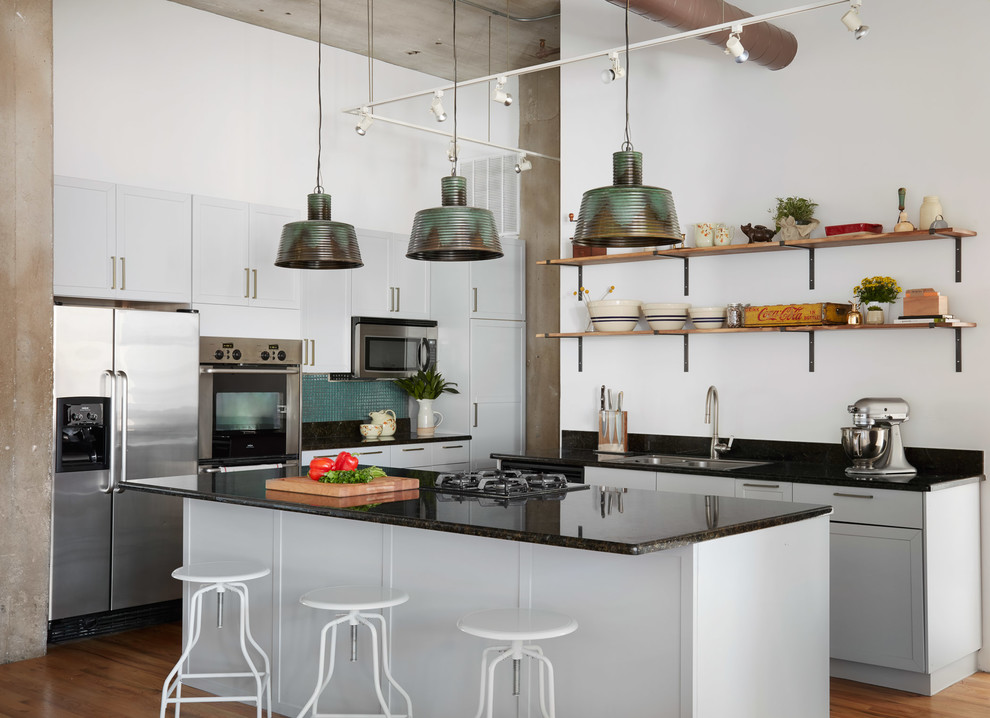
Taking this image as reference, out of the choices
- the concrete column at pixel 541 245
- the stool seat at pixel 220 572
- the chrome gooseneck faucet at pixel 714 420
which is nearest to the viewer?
the stool seat at pixel 220 572

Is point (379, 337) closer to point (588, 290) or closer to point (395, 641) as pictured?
point (588, 290)

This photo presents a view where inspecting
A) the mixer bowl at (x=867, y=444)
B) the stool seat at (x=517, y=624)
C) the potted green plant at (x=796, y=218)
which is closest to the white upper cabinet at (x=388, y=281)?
the potted green plant at (x=796, y=218)

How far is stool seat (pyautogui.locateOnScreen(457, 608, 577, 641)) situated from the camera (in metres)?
3.00

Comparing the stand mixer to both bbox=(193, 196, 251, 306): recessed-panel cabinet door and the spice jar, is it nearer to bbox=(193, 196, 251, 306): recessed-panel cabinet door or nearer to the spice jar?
the spice jar

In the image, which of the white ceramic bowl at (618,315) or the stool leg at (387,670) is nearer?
the stool leg at (387,670)

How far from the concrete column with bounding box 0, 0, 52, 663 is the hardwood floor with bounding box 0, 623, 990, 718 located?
0.27 meters

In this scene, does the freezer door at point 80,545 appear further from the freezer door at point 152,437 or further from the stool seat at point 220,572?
the stool seat at point 220,572

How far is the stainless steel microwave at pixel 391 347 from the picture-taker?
7008mm

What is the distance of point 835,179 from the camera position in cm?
539

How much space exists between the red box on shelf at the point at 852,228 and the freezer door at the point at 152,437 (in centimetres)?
349

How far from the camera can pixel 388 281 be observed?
721 cm

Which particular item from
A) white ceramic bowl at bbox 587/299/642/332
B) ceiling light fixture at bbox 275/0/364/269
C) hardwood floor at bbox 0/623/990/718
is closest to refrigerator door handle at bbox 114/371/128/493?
hardwood floor at bbox 0/623/990/718

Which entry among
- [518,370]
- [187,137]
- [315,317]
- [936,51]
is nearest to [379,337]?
[315,317]

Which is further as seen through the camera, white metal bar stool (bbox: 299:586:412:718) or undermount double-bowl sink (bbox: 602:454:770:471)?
undermount double-bowl sink (bbox: 602:454:770:471)
